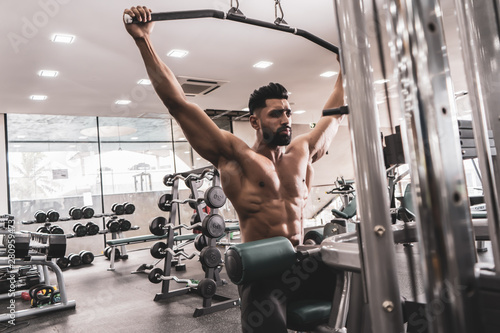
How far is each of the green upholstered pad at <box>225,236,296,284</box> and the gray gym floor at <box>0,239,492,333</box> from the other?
1.55 meters

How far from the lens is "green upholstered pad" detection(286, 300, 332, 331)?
954 mm

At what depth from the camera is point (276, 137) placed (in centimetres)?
166

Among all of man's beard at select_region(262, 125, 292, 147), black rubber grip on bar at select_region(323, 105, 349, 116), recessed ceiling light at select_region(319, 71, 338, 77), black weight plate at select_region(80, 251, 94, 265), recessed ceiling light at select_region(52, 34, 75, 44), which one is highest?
recessed ceiling light at select_region(52, 34, 75, 44)

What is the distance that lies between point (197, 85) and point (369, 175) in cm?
535

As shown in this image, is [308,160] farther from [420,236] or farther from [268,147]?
[420,236]

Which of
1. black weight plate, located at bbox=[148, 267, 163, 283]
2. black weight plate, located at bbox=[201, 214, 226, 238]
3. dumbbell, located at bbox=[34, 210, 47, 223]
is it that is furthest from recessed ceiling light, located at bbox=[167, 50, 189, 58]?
dumbbell, located at bbox=[34, 210, 47, 223]

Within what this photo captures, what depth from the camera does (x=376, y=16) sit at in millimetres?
663

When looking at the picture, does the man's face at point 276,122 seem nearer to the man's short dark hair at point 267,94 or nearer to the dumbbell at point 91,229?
the man's short dark hair at point 267,94

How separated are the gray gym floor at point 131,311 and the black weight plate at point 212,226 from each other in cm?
63

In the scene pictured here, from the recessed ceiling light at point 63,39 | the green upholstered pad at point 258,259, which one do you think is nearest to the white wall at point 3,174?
the recessed ceiling light at point 63,39

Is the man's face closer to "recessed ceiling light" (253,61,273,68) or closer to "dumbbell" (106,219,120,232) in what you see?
"recessed ceiling light" (253,61,273,68)

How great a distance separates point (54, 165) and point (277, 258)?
23.3ft

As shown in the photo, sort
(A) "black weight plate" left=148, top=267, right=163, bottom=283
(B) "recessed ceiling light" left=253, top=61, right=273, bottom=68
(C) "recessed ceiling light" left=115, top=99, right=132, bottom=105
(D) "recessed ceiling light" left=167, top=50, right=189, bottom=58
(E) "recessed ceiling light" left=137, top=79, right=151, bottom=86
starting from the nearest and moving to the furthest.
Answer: (A) "black weight plate" left=148, top=267, right=163, bottom=283
(D) "recessed ceiling light" left=167, top=50, right=189, bottom=58
(B) "recessed ceiling light" left=253, top=61, right=273, bottom=68
(E) "recessed ceiling light" left=137, top=79, right=151, bottom=86
(C) "recessed ceiling light" left=115, top=99, right=132, bottom=105

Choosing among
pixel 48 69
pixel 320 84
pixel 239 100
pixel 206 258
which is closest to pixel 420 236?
pixel 206 258
